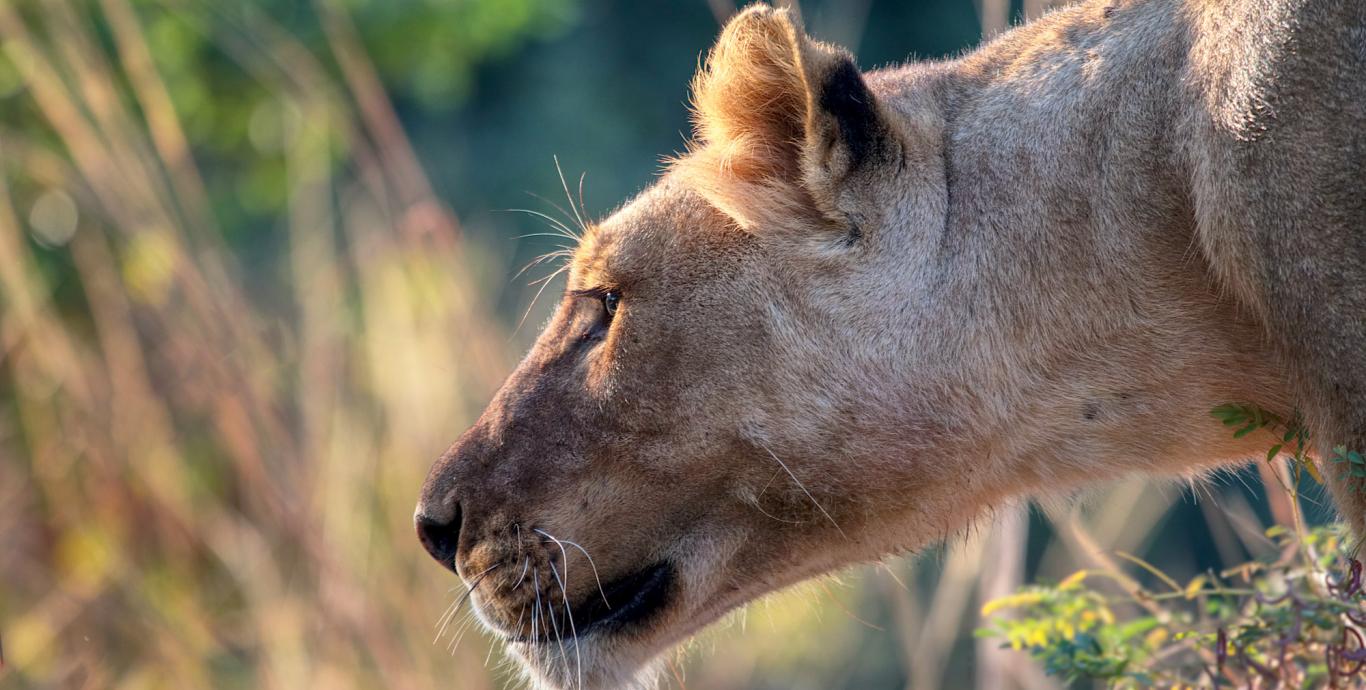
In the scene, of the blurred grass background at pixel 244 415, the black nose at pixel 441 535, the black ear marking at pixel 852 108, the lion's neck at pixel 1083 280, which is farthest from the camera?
the blurred grass background at pixel 244 415

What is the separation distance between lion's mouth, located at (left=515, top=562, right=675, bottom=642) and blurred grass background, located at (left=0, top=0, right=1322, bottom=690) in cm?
29

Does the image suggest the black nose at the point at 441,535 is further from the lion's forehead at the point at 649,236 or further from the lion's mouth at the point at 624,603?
the lion's forehead at the point at 649,236

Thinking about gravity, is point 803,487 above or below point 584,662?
above

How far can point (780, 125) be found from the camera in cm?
270

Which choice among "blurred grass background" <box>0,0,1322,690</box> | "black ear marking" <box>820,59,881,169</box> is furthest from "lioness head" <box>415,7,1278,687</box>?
"blurred grass background" <box>0,0,1322,690</box>

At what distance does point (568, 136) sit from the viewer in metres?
12.5

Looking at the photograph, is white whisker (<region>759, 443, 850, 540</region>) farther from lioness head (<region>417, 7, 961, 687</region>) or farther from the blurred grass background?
the blurred grass background

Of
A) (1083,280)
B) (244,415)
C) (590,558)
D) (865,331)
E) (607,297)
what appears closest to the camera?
(1083,280)

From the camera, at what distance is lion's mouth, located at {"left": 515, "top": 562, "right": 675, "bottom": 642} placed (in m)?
2.76

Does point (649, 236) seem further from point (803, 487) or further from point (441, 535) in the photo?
point (441, 535)

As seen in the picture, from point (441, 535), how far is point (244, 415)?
97.9 inches

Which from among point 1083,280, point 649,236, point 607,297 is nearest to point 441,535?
point 607,297

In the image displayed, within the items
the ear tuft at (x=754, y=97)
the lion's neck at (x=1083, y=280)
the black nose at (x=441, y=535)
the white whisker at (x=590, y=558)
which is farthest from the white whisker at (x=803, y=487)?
the black nose at (x=441, y=535)

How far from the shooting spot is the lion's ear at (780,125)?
2.55 meters
